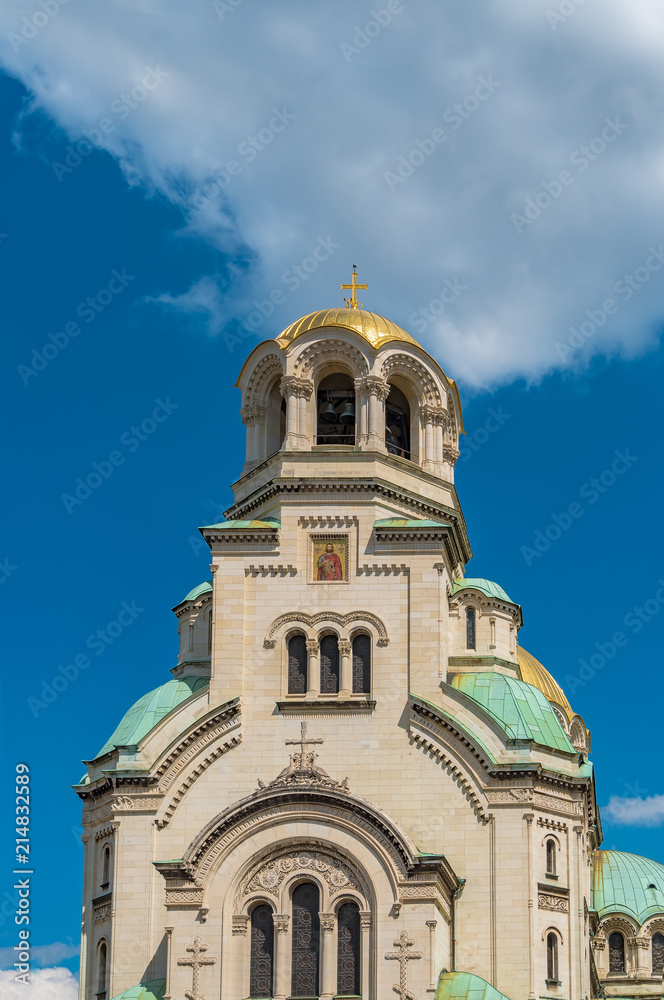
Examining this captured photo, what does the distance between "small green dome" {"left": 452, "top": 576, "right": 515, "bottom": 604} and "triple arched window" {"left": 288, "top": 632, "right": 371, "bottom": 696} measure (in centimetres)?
683

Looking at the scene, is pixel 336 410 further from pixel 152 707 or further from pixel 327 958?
pixel 327 958

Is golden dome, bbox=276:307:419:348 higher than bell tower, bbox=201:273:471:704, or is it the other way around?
golden dome, bbox=276:307:419:348

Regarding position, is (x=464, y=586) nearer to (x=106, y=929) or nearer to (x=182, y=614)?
(x=182, y=614)

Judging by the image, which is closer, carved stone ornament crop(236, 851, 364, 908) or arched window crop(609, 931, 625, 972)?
carved stone ornament crop(236, 851, 364, 908)

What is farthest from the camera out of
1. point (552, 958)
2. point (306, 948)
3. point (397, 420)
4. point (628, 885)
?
point (628, 885)

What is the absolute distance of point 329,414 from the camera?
54406mm

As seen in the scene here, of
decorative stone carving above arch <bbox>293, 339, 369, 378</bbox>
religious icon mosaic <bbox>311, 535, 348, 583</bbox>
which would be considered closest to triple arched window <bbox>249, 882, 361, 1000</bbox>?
religious icon mosaic <bbox>311, 535, 348, 583</bbox>

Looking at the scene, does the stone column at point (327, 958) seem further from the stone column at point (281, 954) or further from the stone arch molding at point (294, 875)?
the stone column at point (281, 954)

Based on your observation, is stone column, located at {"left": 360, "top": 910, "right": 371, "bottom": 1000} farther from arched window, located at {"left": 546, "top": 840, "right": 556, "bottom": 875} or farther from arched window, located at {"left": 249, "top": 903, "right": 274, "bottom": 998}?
arched window, located at {"left": 546, "top": 840, "right": 556, "bottom": 875}

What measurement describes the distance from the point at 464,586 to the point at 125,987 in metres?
16.4

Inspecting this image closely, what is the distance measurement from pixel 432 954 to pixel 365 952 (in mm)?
1747

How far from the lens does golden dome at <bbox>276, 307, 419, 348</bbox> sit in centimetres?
5348

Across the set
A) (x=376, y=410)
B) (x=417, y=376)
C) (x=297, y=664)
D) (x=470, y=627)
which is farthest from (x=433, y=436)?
(x=297, y=664)

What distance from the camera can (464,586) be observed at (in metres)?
56.1
